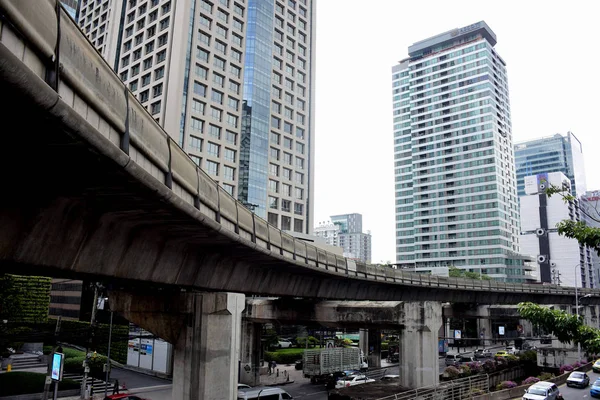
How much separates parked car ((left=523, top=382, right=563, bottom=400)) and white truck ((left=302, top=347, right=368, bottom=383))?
19179mm

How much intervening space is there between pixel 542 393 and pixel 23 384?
1446 inches

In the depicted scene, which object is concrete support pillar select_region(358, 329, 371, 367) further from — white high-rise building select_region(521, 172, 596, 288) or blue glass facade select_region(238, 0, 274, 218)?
white high-rise building select_region(521, 172, 596, 288)

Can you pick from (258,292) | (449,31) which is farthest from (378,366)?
(449,31)

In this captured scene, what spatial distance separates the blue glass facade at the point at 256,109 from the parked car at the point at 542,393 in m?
49.0

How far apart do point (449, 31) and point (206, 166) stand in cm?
11936

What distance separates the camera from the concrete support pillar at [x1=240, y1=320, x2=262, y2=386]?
41781 millimetres

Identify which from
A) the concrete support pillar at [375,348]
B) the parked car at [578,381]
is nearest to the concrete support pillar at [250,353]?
the concrete support pillar at [375,348]

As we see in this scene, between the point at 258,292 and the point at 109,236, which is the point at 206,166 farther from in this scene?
the point at 109,236

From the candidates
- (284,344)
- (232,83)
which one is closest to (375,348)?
(284,344)

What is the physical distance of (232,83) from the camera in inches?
2849

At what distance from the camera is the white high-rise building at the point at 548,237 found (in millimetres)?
140000

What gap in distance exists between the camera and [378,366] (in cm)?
5694

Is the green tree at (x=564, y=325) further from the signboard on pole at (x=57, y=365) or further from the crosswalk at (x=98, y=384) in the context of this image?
the crosswalk at (x=98, y=384)

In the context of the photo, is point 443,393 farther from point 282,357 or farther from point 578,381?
point 282,357
